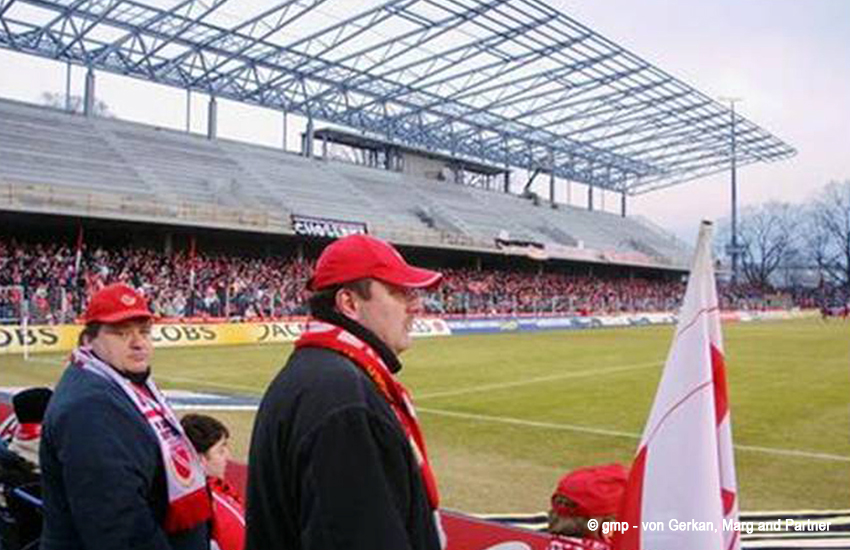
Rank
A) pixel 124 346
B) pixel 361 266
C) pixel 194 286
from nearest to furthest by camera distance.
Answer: pixel 361 266
pixel 124 346
pixel 194 286

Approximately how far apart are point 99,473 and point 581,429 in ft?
31.2

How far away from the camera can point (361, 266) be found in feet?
7.82

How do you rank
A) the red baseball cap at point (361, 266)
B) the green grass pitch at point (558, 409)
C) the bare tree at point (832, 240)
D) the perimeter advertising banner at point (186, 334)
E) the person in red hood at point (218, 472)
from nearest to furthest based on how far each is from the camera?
1. the red baseball cap at point (361, 266)
2. the person in red hood at point (218, 472)
3. the green grass pitch at point (558, 409)
4. the perimeter advertising banner at point (186, 334)
5. the bare tree at point (832, 240)

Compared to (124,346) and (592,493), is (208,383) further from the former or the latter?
(592,493)

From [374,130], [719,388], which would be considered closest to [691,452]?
[719,388]

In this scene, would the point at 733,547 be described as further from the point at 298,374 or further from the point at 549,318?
the point at 549,318

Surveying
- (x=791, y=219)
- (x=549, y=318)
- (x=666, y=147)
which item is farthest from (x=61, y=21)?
(x=791, y=219)

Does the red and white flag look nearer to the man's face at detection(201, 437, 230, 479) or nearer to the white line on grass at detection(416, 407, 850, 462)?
the man's face at detection(201, 437, 230, 479)

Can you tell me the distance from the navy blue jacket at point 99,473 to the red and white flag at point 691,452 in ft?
5.65

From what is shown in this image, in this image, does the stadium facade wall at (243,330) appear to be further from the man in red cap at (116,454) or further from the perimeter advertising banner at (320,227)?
the man in red cap at (116,454)

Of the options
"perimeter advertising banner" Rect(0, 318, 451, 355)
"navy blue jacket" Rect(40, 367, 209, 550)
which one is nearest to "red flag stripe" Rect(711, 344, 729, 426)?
"navy blue jacket" Rect(40, 367, 209, 550)

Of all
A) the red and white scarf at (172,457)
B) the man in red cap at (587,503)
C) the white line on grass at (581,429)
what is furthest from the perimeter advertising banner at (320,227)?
the man in red cap at (587,503)

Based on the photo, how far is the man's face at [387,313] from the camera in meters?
2.39

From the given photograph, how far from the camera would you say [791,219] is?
117 meters
